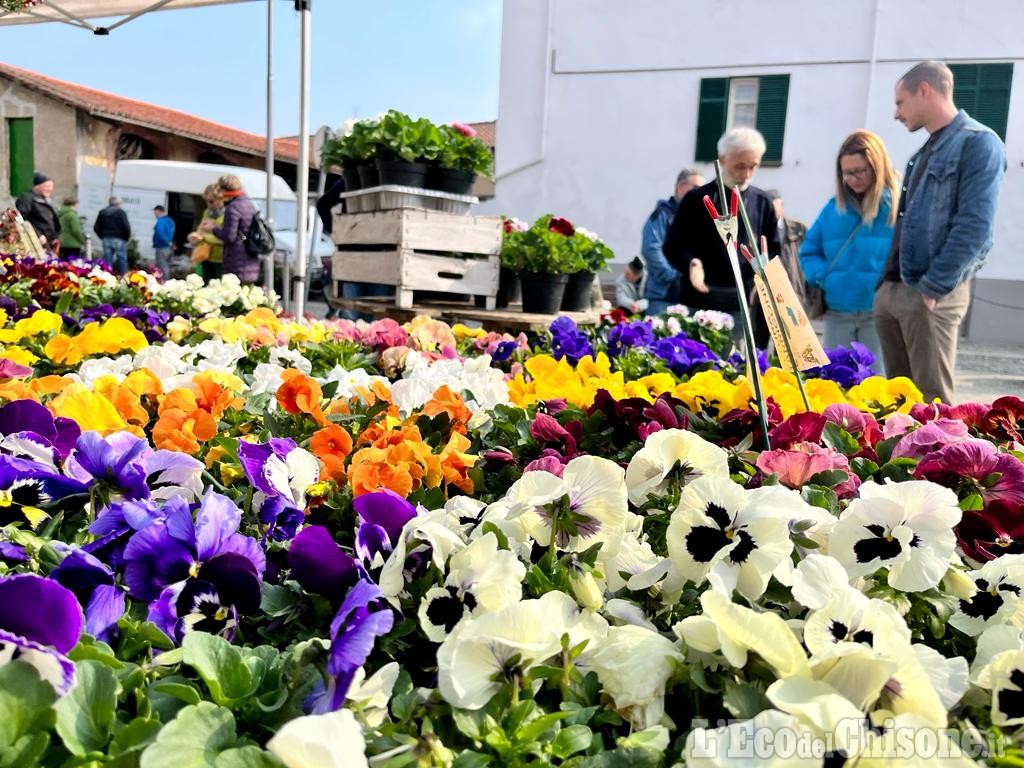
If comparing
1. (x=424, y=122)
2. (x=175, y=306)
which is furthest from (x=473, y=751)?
(x=175, y=306)

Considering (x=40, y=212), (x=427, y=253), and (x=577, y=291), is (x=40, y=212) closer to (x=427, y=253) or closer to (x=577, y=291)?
(x=427, y=253)

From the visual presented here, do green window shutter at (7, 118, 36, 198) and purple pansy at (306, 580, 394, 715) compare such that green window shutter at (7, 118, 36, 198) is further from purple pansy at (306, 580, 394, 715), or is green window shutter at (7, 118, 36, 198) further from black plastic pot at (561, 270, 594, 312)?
purple pansy at (306, 580, 394, 715)

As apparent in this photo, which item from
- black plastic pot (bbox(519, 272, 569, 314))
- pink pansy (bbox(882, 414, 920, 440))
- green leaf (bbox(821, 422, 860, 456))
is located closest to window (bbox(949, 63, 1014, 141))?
black plastic pot (bbox(519, 272, 569, 314))

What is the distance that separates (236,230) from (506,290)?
3.08 m

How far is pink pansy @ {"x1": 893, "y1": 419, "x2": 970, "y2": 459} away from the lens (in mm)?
1172

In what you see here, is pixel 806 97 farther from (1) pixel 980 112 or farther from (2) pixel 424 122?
(2) pixel 424 122

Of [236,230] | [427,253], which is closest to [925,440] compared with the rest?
[427,253]

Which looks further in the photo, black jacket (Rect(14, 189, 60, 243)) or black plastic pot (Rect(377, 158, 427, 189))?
black jacket (Rect(14, 189, 60, 243))

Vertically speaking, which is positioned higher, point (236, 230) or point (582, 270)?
point (236, 230)

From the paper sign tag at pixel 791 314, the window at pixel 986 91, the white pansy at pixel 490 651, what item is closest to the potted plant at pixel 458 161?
the paper sign tag at pixel 791 314

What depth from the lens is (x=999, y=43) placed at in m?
11.1

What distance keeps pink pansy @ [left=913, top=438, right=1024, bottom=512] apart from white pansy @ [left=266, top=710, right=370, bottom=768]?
0.79m

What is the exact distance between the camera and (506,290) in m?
4.31

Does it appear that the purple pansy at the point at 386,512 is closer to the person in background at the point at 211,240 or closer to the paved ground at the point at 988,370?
the person in background at the point at 211,240
